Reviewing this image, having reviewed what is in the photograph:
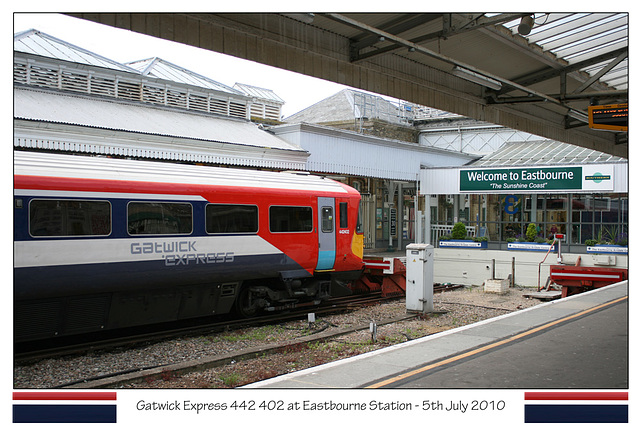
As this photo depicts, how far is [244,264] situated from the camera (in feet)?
35.0

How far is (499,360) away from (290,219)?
577cm

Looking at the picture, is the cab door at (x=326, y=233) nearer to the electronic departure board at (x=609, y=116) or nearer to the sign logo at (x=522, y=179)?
the electronic departure board at (x=609, y=116)

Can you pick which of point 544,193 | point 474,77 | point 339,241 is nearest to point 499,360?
point 474,77

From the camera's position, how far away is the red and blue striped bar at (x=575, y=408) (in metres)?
5.22

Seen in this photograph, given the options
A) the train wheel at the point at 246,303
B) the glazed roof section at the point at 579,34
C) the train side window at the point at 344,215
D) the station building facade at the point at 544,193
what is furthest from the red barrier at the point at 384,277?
the station building facade at the point at 544,193

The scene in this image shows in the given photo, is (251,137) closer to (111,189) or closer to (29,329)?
(111,189)

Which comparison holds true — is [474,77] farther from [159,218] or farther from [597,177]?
[597,177]

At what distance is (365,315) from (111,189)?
6.18 metres

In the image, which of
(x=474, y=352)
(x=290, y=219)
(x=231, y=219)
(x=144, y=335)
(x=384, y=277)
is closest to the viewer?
(x=474, y=352)

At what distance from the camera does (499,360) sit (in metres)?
6.93

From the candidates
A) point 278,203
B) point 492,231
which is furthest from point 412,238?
point 278,203

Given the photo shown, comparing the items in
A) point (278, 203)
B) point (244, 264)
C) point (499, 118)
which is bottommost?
point (244, 264)

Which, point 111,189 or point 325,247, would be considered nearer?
point 111,189

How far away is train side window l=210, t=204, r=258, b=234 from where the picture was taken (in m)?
10.2
